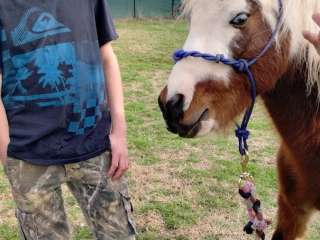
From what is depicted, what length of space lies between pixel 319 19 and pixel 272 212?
2.20 metres

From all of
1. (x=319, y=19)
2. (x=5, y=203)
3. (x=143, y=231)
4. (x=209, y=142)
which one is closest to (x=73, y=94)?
(x=319, y=19)

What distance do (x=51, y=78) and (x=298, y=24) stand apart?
0.97 metres

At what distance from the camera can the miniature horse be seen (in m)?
1.68

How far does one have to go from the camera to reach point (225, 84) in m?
1.74

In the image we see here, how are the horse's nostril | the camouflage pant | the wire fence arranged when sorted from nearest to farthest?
the horse's nostril
the camouflage pant
the wire fence

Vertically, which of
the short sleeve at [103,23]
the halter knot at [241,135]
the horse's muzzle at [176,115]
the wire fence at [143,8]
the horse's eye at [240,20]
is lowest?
the wire fence at [143,8]

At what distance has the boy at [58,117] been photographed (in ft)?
5.92

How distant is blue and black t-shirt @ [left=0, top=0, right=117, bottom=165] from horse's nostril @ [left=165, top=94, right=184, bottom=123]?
407 mm

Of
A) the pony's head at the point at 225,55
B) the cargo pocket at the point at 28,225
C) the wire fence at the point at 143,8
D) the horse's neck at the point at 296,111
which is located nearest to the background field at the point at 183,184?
the horse's neck at the point at 296,111

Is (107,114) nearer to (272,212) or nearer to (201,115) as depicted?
(201,115)

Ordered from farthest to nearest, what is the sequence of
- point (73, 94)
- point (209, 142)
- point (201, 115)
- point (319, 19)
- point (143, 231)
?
1. point (209, 142)
2. point (143, 231)
3. point (73, 94)
4. point (201, 115)
5. point (319, 19)

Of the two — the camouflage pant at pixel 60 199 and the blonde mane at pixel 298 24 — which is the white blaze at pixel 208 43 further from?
the camouflage pant at pixel 60 199

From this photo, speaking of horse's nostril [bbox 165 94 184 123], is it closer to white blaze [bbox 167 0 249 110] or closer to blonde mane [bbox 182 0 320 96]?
white blaze [bbox 167 0 249 110]

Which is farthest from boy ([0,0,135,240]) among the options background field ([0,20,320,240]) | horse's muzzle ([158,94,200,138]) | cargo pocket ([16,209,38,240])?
background field ([0,20,320,240])
